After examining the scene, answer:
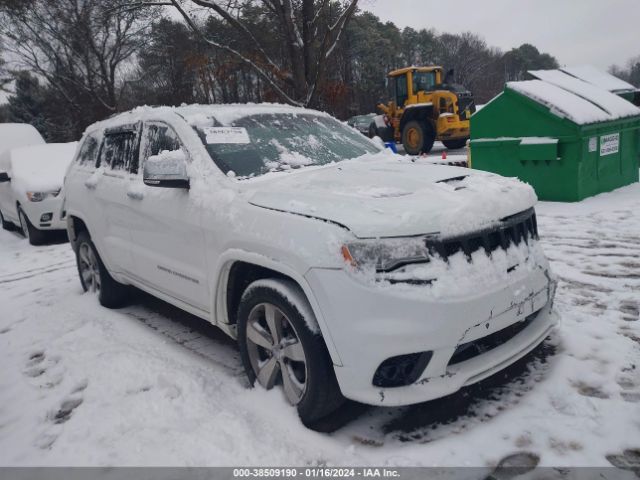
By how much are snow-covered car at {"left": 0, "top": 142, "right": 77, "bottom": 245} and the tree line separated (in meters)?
3.38

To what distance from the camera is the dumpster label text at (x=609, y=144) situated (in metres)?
7.58

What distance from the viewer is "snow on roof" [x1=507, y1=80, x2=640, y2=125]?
7.03m

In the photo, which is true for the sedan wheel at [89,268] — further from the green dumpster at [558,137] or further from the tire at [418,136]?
the tire at [418,136]

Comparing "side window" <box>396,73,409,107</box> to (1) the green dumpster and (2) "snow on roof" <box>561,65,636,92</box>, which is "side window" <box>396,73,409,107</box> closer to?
(2) "snow on roof" <box>561,65,636,92</box>

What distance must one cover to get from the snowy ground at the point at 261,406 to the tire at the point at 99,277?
0.37 m

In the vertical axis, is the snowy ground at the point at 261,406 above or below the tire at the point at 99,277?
below

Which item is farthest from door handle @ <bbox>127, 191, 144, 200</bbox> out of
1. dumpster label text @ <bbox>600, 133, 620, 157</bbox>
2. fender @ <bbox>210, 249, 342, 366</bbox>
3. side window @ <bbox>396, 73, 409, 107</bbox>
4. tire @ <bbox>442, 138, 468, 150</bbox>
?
tire @ <bbox>442, 138, 468, 150</bbox>

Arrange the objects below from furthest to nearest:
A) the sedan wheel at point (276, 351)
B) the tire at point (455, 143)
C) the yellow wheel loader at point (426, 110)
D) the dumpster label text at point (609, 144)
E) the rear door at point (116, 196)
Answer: the tire at point (455, 143) → the yellow wheel loader at point (426, 110) → the dumpster label text at point (609, 144) → the rear door at point (116, 196) → the sedan wheel at point (276, 351)

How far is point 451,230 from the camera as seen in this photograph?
2.37 meters

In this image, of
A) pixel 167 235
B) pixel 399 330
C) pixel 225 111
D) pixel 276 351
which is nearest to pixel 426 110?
pixel 225 111

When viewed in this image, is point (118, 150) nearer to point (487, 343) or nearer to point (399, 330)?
point (399, 330)

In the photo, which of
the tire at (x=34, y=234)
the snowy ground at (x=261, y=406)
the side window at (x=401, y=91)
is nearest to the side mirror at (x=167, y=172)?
the snowy ground at (x=261, y=406)

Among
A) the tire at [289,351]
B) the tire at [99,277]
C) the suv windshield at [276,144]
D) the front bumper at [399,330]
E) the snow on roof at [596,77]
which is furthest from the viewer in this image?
the snow on roof at [596,77]

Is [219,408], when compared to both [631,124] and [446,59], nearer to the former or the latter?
[631,124]
